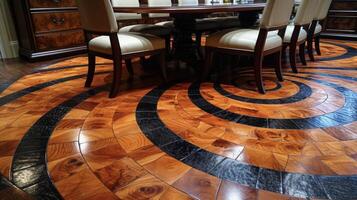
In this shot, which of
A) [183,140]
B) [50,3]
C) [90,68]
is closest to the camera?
[183,140]

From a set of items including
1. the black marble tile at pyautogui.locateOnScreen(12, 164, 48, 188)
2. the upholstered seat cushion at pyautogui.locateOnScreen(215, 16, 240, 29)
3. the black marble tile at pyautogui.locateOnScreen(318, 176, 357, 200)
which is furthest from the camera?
the upholstered seat cushion at pyautogui.locateOnScreen(215, 16, 240, 29)

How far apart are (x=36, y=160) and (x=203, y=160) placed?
809 millimetres

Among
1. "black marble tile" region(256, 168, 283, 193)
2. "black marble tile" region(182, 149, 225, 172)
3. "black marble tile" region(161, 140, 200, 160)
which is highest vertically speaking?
"black marble tile" region(161, 140, 200, 160)

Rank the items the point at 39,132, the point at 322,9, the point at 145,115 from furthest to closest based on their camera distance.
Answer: the point at 322,9 → the point at 145,115 → the point at 39,132

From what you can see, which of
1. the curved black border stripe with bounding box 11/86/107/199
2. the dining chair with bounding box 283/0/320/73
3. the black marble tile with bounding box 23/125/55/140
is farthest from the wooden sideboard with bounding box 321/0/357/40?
the black marble tile with bounding box 23/125/55/140

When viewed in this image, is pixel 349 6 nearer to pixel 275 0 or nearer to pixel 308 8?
pixel 308 8

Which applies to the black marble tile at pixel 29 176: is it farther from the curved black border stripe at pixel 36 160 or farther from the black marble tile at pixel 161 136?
the black marble tile at pixel 161 136

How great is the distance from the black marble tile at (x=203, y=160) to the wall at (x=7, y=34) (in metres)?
3.28

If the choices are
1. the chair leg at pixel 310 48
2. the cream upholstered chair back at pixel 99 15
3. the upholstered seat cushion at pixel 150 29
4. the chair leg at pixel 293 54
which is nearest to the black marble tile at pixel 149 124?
the cream upholstered chair back at pixel 99 15

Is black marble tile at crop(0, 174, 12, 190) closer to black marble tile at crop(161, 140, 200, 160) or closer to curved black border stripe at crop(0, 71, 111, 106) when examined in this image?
black marble tile at crop(161, 140, 200, 160)

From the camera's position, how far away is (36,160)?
122cm

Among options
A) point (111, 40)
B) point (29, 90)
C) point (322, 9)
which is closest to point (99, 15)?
point (111, 40)

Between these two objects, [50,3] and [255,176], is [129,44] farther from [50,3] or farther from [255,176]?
[50,3]

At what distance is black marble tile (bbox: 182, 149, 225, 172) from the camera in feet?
3.80
